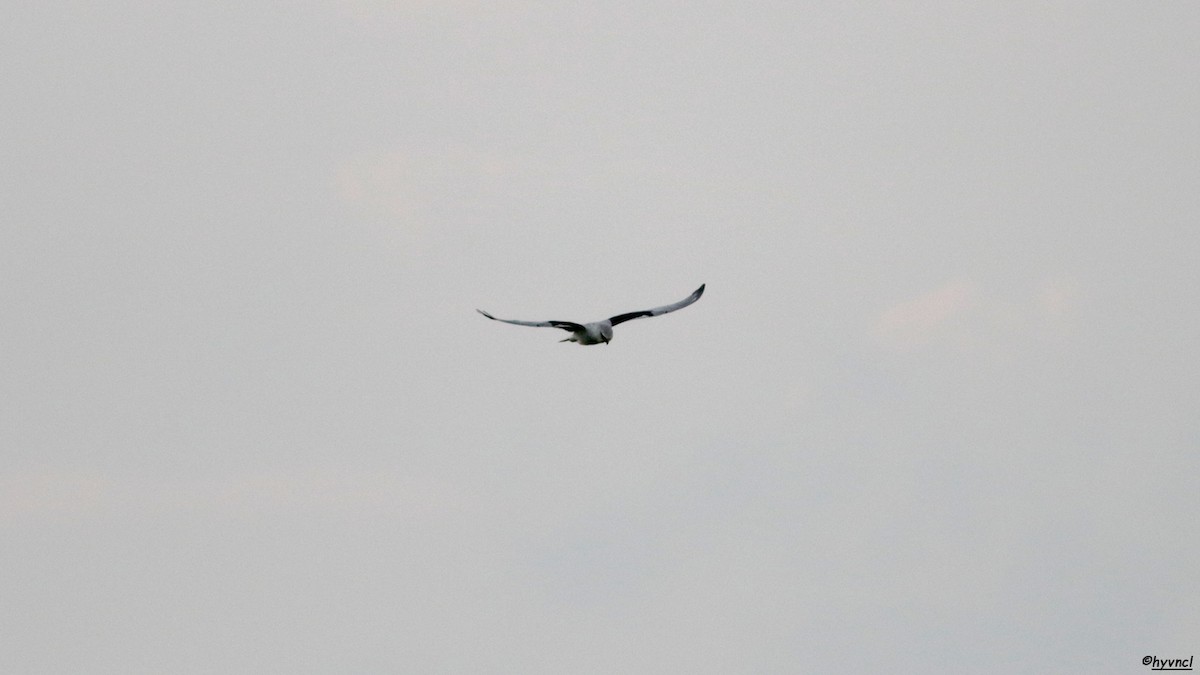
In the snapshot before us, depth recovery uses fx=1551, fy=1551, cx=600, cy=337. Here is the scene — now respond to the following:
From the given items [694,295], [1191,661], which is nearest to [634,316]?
[694,295]

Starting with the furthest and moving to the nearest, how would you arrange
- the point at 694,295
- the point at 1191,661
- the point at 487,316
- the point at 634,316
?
the point at 1191,661 → the point at 694,295 → the point at 634,316 → the point at 487,316

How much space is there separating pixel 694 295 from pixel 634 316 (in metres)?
7.30

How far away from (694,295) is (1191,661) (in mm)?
82347

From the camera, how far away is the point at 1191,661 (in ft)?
497

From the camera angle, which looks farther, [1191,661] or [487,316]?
[1191,661]

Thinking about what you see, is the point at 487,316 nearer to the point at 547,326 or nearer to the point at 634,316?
the point at 547,326

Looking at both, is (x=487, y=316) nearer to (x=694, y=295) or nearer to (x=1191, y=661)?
(x=694, y=295)

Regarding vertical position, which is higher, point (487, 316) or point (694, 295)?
point (694, 295)

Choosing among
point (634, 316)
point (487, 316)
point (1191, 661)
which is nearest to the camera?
point (487, 316)

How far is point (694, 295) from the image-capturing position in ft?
320

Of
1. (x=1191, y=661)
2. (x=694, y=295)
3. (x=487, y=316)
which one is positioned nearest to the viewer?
(x=487, y=316)

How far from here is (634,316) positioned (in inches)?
3602

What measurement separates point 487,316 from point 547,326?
14.2 feet

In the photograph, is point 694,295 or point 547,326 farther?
point 694,295
